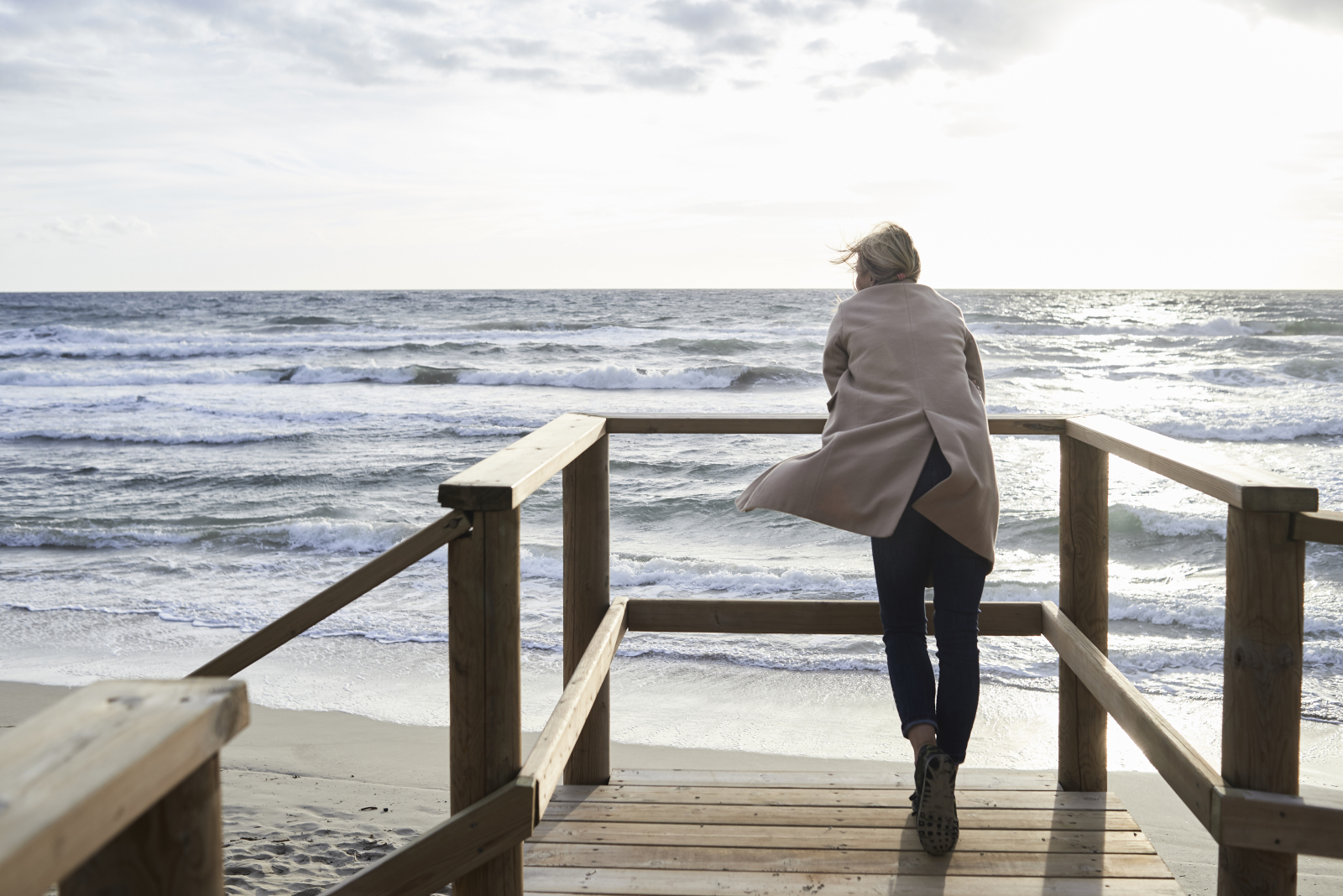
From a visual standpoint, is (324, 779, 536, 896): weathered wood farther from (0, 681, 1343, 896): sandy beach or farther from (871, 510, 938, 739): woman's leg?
(0, 681, 1343, 896): sandy beach

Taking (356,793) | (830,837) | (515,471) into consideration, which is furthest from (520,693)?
(356,793)

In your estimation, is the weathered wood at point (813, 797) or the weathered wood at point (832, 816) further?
the weathered wood at point (813, 797)

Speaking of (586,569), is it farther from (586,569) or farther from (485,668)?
(485,668)

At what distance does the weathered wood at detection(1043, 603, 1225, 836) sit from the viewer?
1666mm

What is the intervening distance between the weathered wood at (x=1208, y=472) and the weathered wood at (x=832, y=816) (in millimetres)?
987

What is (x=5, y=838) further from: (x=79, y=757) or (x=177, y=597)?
(x=177, y=597)

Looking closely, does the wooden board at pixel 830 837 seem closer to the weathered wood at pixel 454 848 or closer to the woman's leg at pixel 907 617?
the woman's leg at pixel 907 617

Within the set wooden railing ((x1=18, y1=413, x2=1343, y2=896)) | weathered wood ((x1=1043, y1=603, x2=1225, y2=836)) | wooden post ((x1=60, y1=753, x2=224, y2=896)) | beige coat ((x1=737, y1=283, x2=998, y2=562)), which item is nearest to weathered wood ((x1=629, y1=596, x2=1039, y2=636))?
weathered wood ((x1=1043, y1=603, x2=1225, y2=836))

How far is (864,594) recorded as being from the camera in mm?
6406

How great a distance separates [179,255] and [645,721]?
155ft

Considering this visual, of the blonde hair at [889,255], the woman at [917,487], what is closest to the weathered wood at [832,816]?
the woman at [917,487]

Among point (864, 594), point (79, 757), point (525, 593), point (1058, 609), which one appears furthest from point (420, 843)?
point (864, 594)

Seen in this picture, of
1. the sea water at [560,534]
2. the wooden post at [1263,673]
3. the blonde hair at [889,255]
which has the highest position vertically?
the blonde hair at [889,255]

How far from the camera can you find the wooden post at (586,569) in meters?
2.66
